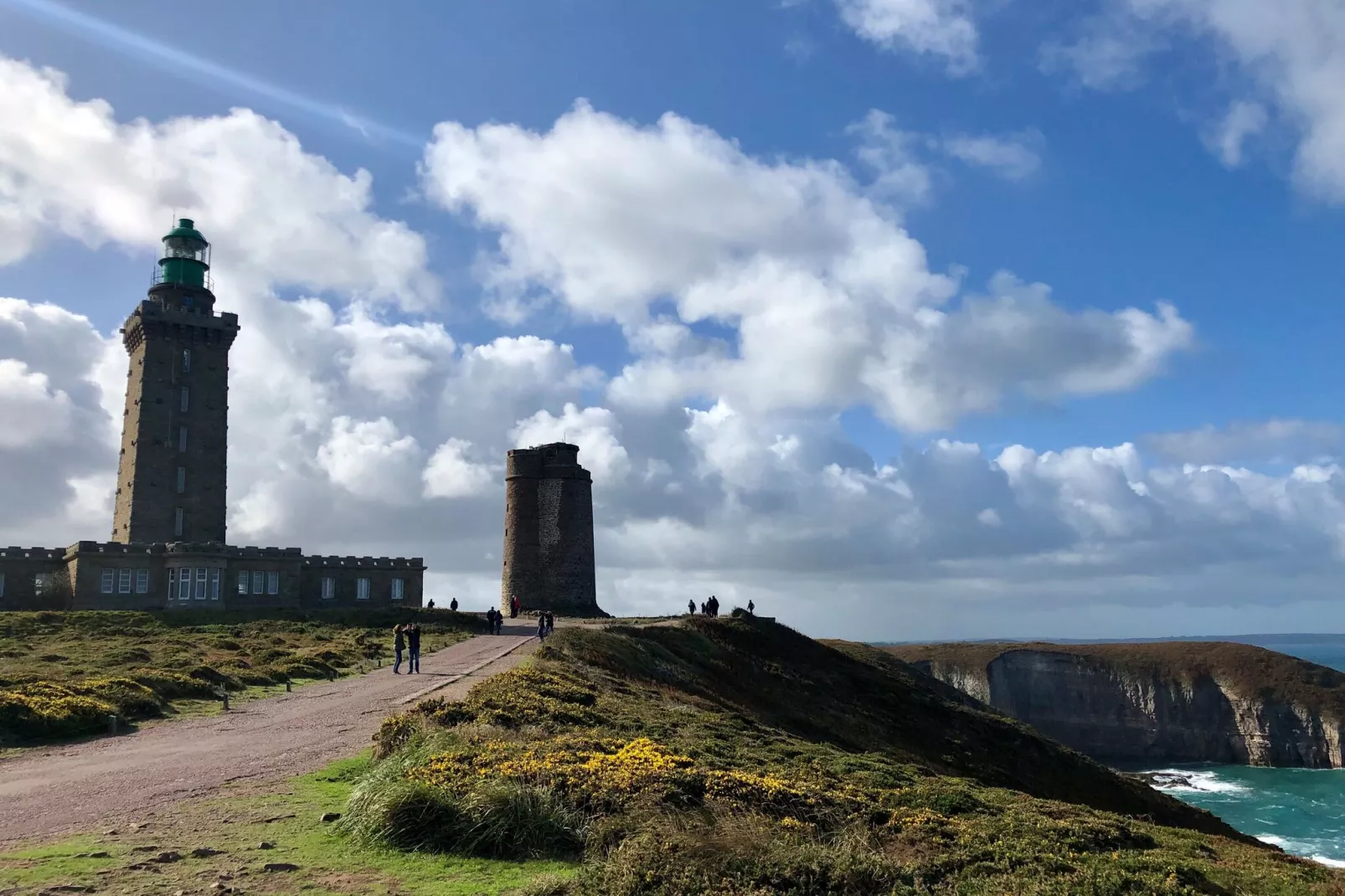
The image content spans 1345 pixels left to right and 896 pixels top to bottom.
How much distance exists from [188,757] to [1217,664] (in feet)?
352

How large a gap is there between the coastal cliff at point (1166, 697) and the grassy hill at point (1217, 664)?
103 mm

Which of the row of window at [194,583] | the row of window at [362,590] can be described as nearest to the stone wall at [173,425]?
the row of window at [194,583]

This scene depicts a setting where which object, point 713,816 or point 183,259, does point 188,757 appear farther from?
point 183,259

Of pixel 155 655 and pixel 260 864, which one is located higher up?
pixel 155 655

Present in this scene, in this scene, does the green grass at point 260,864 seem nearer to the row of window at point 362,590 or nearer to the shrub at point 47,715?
the shrub at point 47,715

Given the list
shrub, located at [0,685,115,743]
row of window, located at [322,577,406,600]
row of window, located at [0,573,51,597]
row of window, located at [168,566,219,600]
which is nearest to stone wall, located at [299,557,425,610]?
row of window, located at [322,577,406,600]

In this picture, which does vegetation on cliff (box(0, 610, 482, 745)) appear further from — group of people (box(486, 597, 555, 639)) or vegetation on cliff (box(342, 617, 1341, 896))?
vegetation on cliff (box(342, 617, 1341, 896))

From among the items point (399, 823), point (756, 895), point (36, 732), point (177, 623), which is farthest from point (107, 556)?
point (756, 895)

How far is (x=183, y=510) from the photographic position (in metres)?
61.3

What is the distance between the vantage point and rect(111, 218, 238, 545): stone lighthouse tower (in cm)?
6072

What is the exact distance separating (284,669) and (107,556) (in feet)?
93.0

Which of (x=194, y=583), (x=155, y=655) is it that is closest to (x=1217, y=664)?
(x=194, y=583)

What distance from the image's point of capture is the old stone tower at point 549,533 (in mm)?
60219

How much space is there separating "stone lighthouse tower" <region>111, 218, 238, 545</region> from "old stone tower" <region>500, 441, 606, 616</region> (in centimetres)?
1941
